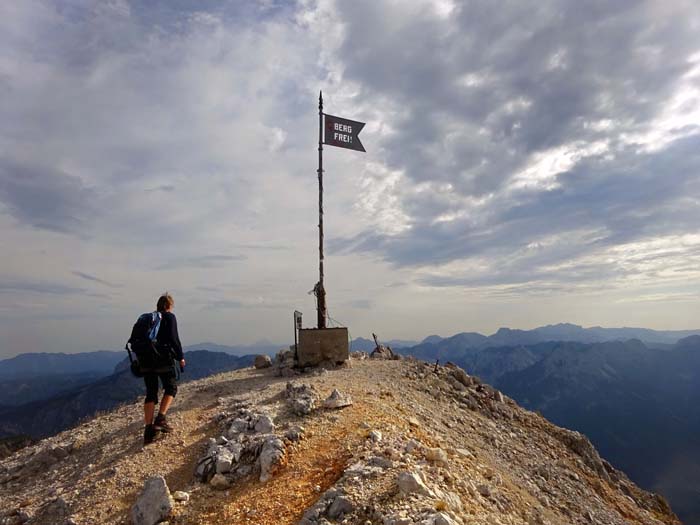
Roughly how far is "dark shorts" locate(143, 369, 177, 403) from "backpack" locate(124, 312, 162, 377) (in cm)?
25

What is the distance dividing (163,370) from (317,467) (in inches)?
198

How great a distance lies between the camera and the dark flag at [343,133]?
22.5m

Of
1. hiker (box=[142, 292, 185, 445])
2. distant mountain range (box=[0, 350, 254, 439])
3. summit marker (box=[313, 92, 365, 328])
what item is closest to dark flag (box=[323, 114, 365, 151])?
summit marker (box=[313, 92, 365, 328])

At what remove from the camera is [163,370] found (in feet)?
35.1

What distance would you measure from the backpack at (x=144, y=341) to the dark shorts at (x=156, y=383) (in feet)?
0.83

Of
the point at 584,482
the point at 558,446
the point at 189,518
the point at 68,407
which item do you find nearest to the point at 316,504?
the point at 189,518

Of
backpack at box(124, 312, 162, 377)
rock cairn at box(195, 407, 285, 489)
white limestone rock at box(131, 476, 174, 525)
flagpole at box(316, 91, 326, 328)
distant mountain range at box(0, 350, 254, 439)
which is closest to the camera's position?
white limestone rock at box(131, 476, 174, 525)

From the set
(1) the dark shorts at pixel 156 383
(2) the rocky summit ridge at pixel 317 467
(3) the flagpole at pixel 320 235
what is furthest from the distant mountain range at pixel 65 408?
(1) the dark shorts at pixel 156 383

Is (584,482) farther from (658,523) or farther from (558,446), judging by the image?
(658,523)

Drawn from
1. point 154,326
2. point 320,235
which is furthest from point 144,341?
point 320,235

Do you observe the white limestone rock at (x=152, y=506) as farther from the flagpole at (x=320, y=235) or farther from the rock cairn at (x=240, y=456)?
the flagpole at (x=320, y=235)

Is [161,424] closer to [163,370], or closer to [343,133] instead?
[163,370]

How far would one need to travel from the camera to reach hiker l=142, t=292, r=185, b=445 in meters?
10.5

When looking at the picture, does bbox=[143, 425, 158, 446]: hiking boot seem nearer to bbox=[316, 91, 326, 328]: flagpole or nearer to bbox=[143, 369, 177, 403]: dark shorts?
bbox=[143, 369, 177, 403]: dark shorts
